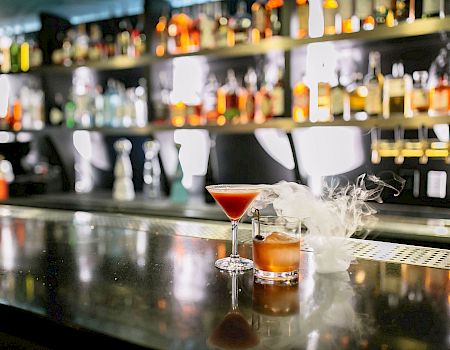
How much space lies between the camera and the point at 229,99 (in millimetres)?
2943

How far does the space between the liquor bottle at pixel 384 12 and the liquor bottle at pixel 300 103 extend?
0.47m

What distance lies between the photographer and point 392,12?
245 centimetres

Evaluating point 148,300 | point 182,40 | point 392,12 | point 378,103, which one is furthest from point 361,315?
point 182,40

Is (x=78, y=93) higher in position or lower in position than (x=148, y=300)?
higher

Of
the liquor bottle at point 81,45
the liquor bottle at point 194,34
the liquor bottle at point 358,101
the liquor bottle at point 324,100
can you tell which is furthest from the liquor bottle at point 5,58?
the liquor bottle at point 358,101

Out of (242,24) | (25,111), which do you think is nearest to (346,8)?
(242,24)

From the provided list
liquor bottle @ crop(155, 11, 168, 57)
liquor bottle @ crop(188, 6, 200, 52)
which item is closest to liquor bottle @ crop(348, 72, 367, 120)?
liquor bottle @ crop(188, 6, 200, 52)

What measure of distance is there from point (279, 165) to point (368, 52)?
2.44ft

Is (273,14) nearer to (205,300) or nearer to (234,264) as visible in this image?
(234,264)

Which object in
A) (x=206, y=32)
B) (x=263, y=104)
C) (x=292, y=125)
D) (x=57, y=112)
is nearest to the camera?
(x=292, y=125)

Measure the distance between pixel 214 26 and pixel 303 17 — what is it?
524 millimetres

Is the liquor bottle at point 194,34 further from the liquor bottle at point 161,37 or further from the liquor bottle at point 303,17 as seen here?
the liquor bottle at point 303,17

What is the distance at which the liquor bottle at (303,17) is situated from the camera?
2629 millimetres

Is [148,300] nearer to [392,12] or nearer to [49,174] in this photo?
[392,12]
